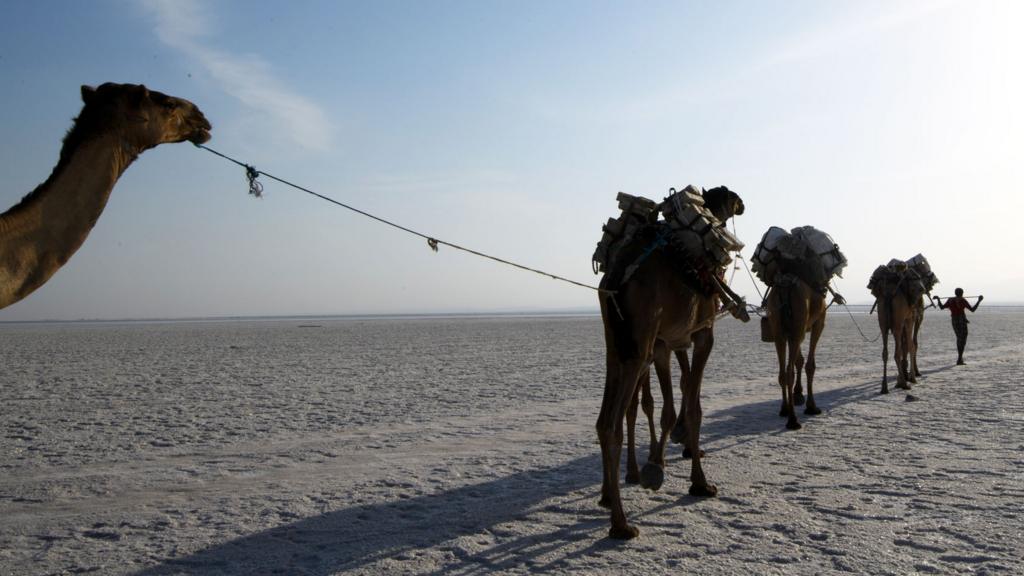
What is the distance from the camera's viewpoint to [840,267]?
37.2 ft

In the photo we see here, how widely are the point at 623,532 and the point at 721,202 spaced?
3944mm

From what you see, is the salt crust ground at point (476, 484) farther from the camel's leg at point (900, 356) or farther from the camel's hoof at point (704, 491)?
the camel's leg at point (900, 356)

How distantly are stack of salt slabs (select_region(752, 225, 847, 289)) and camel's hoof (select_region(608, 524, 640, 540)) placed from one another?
21.9 ft

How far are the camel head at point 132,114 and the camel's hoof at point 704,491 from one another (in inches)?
212

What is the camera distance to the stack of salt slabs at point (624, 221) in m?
6.73

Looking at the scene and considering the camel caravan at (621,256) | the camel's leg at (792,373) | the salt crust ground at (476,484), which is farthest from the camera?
the camel's leg at (792,373)

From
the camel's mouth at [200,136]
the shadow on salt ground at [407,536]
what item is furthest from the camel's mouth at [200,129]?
the shadow on salt ground at [407,536]

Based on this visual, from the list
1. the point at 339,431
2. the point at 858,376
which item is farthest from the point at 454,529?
the point at 858,376

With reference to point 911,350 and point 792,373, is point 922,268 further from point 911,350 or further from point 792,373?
point 792,373

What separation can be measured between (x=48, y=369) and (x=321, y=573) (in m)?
19.4

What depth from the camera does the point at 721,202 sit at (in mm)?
7992

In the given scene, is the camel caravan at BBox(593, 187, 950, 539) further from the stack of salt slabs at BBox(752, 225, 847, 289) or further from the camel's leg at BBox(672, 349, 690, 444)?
the stack of salt slabs at BBox(752, 225, 847, 289)

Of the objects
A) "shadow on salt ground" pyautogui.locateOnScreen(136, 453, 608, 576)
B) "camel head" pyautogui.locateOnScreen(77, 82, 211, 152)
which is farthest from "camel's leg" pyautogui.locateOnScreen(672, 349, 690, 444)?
"camel head" pyautogui.locateOnScreen(77, 82, 211, 152)

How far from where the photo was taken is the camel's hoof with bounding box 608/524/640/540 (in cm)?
Answer: 562
